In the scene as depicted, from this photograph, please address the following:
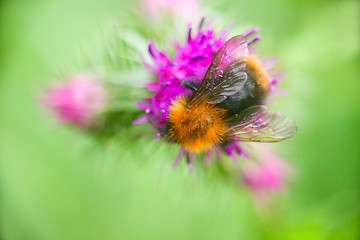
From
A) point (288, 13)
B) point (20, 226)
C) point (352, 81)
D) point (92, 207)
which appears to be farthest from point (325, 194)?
point (20, 226)

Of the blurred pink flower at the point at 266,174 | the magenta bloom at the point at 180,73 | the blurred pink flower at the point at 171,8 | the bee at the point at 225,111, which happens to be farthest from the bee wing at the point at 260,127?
the blurred pink flower at the point at 171,8

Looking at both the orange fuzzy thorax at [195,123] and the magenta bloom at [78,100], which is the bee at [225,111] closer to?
the orange fuzzy thorax at [195,123]

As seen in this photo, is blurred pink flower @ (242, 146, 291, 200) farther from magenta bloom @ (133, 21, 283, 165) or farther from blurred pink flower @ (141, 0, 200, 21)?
blurred pink flower @ (141, 0, 200, 21)

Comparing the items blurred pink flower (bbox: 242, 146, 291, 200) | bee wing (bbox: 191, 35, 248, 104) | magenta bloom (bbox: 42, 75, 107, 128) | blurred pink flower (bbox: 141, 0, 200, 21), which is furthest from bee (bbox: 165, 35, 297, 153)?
blurred pink flower (bbox: 141, 0, 200, 21)

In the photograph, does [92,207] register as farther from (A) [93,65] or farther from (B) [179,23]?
(B) [179,23]

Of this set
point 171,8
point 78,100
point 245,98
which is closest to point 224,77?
point 245,98

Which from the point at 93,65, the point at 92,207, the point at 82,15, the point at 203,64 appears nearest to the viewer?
the point at 203,64
